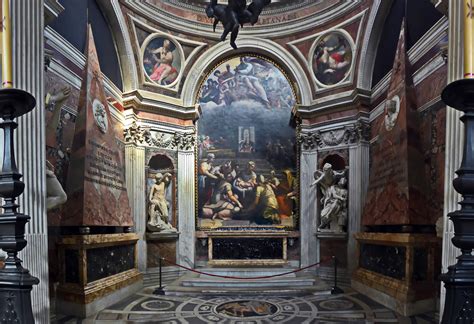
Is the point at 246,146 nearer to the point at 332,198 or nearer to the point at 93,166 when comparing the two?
the point at 332,198

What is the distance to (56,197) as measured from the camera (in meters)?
5.02

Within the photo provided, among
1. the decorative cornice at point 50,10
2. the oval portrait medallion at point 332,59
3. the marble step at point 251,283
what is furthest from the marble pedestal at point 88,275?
the oval portrait medallion at point 332,59

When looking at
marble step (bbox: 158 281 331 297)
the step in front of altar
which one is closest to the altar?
the step in front of altar

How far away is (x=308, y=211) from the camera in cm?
1101

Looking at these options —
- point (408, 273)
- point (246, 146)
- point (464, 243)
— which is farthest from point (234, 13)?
point (246, 146)

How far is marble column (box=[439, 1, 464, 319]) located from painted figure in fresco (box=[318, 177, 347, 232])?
6.32 m

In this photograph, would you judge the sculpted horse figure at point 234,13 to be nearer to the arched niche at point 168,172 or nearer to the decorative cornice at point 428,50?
the decorative cornice at point 428,50

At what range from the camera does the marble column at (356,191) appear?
382 inches

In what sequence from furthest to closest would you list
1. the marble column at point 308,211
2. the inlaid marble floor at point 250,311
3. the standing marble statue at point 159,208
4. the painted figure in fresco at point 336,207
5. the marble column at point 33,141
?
the marble column at point 308,211 → the standing marble statue at point 159,208 → the painted figure in fresco at point 336,207 → the inlaid marble floor at point 250,311 → the marble column at point 33,141

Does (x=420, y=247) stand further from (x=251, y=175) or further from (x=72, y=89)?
(x=72, y=89)

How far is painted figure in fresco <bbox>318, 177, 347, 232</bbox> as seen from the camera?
9.95 m

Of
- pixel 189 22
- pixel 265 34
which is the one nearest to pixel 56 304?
pixel 189 22

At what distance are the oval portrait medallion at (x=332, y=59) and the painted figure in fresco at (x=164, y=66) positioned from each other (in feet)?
16.0

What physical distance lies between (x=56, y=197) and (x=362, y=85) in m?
8.59
